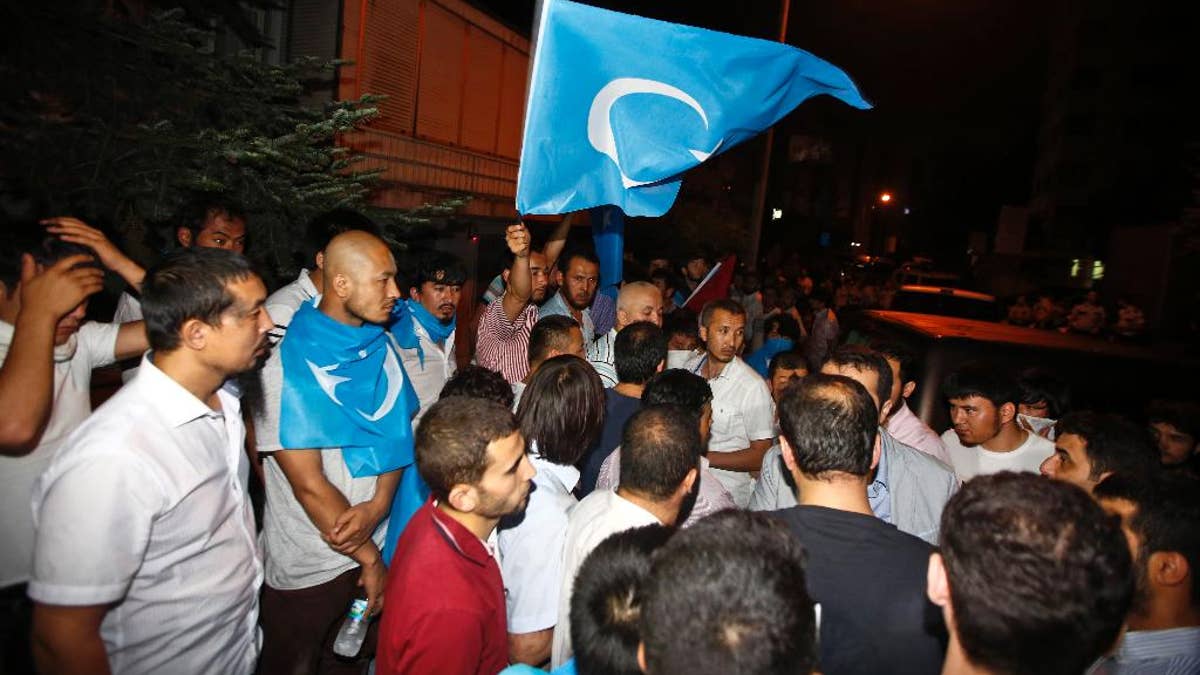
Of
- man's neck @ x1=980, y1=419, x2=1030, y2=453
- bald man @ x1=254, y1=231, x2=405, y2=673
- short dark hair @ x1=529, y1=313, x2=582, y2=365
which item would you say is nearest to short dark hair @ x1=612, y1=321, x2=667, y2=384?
short dark hair @ x1=529, y1=313, x2=582, y2=365

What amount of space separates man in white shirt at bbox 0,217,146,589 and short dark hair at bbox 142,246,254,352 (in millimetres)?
465

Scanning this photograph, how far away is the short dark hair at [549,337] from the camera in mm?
4191

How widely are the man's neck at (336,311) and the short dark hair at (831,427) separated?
6.71 feet

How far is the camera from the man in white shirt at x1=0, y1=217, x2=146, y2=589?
2402 millimetres

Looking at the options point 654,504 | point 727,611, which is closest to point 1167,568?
point 654,504

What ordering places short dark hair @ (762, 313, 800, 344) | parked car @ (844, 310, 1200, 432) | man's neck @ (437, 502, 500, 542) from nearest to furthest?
man's neck @ (437, 502, 500, 542), parked car @ (844, 310, 1200, 432), short dark hair @ (762, 313, 800, 344)

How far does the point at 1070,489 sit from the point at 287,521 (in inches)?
123

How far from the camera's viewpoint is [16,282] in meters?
2.84

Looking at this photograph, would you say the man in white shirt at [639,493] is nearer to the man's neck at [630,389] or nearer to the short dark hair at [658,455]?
the short dark hair at [658,455]

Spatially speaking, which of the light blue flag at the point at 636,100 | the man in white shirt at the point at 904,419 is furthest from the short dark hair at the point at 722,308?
the light blue flag at the point at 636,100

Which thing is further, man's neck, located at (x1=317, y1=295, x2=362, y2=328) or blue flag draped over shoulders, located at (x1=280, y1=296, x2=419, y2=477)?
man's neck, located at (x1=317, y1=295, x2=362, y2=328)

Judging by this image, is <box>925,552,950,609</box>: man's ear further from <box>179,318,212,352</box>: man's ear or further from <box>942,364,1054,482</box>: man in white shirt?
<box>942,364,1054,482</box>: man in white shirt

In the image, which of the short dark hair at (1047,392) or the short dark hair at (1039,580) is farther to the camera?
the short dark hair at (1047,392)

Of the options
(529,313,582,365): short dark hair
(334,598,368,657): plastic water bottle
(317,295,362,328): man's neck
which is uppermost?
(317,295,362,328): man's neck
